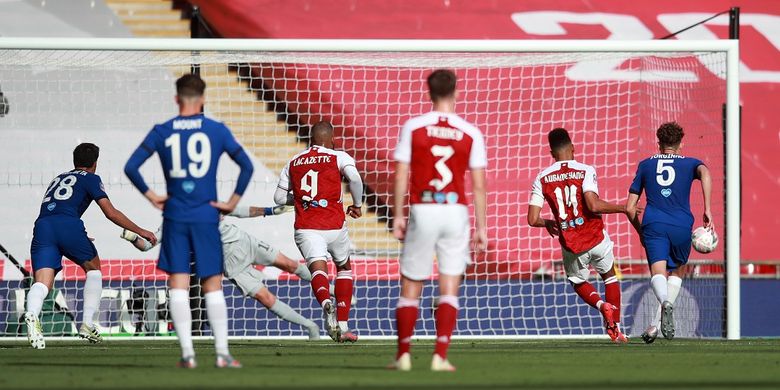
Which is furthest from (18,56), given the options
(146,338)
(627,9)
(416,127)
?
(627,9)

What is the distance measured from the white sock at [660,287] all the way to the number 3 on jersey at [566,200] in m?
0.85

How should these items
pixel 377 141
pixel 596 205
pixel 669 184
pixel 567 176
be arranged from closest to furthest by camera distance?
Answer: pixel 596 205, pixel 567 176, pixel 669 184, pixel 377 141

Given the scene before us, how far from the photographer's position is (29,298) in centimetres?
980

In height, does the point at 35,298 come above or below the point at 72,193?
below

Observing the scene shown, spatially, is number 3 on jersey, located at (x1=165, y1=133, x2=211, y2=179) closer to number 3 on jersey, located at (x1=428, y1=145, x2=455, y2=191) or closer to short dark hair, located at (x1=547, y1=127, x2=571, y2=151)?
number 3 on jersey, located at (x1=428, y1=145, x2=455, y2=191)

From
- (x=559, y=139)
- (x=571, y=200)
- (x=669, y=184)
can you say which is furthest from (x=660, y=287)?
(x=559, y=139)

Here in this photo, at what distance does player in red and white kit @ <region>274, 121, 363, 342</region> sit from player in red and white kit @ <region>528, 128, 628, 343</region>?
1.50 meters

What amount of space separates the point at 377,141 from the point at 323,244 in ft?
18.6

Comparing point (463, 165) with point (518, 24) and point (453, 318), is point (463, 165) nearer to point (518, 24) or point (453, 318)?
point (453, 318)

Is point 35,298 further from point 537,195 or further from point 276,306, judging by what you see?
point 537,195

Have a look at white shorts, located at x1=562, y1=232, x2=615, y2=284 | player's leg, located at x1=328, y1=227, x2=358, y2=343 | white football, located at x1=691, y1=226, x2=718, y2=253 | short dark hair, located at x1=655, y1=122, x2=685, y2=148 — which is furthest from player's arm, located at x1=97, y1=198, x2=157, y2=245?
white football, located at x1=691, y1=226, x2=718, y2=253

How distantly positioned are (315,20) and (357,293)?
15.4 feet

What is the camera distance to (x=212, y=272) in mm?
6891

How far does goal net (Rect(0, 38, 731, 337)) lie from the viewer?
45.5 ft
